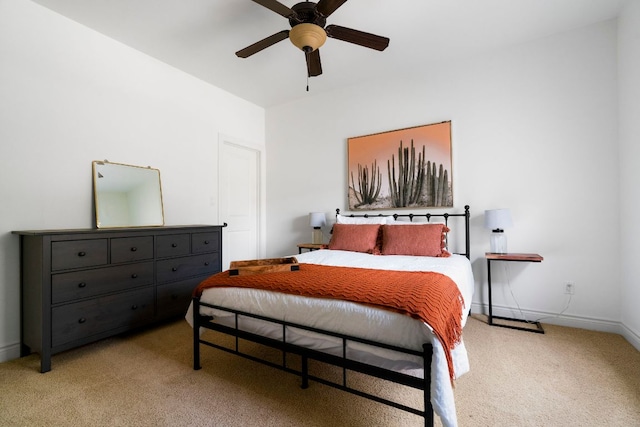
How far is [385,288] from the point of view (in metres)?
1.50

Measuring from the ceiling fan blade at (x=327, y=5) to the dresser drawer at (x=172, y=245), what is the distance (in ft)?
7.74

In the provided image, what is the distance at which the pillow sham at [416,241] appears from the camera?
107 inches

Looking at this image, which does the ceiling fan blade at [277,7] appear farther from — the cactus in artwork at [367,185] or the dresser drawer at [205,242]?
the dresser drawer at [205,242]

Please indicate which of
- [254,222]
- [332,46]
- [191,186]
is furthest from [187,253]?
[332,46]

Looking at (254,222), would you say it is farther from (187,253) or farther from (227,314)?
(227,314)

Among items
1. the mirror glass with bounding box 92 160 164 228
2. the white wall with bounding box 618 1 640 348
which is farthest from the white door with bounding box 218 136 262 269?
the white wall with bounding box 618 1 640 348

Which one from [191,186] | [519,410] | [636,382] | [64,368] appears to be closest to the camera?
[519,410]

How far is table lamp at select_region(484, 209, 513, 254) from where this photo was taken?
2.72 m

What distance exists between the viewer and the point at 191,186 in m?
3.57

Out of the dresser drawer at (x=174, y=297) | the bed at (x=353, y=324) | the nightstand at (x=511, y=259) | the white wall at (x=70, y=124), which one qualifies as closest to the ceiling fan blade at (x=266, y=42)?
the white wall at (x=70, y=124)

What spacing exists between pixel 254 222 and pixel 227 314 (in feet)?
9.12

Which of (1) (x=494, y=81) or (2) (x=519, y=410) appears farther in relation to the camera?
(1) (x=494, y=81)

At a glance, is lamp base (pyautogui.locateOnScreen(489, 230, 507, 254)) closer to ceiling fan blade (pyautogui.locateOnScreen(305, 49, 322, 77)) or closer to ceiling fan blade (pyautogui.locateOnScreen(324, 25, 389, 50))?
ceiling fan blade (pyautogui.locateOnScreen(324, 25, 389, 50))

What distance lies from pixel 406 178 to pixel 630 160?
6.17 ft
